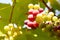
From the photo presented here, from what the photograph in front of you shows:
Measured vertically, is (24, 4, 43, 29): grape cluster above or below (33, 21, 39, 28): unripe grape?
above

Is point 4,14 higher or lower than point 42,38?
higher

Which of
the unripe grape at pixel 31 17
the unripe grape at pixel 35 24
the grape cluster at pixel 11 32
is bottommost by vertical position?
the grape cluster at pixel 11 32

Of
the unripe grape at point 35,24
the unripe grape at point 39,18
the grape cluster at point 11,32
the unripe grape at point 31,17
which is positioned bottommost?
the grape cluster at point 11,32

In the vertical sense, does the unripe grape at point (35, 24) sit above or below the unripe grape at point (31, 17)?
below

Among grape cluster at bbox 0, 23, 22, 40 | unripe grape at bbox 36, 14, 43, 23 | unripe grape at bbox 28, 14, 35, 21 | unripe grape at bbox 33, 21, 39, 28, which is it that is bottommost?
grape cluster at bbox 0, 23, 22, 40

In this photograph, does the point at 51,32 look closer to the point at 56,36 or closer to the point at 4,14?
the point at 56,36

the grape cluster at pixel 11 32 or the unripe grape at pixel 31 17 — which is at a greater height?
the unripe grape at pixel 31 17

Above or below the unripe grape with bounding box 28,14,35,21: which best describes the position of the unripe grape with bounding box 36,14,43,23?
below

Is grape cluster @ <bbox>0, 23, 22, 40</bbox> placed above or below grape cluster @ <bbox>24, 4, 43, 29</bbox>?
below

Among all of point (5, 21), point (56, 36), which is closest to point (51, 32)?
point (56, 36)

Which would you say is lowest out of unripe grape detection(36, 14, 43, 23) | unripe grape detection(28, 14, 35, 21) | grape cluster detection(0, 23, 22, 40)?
grape cluster detection(0, 23, 22, 40)

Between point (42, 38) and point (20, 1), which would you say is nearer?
point (42, 38)
